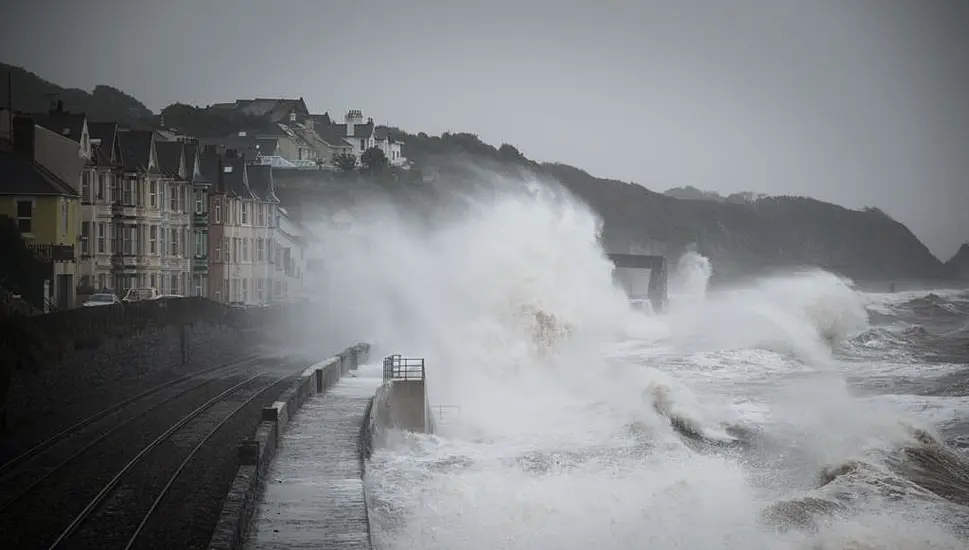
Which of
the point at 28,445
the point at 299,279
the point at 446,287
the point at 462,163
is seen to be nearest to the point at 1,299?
the point at 28,445

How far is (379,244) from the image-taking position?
7206 centimetres

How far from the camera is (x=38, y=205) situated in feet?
131

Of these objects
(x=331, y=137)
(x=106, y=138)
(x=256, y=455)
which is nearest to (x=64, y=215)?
(x=106, y=138)

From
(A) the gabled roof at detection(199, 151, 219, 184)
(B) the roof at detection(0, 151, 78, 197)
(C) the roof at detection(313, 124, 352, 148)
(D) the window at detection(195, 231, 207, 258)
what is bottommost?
(D) the window at detection(195, 231, 207, 258)

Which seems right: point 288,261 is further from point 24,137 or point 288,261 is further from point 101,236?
point 24,137

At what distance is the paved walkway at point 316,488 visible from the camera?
48.7 ft

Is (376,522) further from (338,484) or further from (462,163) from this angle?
(462,163)

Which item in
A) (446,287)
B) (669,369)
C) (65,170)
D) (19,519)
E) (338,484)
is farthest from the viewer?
(446,287)

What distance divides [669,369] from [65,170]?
77.5 ft

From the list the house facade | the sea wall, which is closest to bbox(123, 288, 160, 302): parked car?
the sea wall

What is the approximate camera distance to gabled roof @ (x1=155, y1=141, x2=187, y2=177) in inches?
2124

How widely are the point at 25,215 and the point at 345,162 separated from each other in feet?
224

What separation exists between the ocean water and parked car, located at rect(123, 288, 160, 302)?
31.1ft

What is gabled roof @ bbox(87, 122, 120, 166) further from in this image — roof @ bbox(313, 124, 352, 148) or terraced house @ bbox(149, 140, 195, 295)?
roof @ bbox(313, 124, 352, 148)
